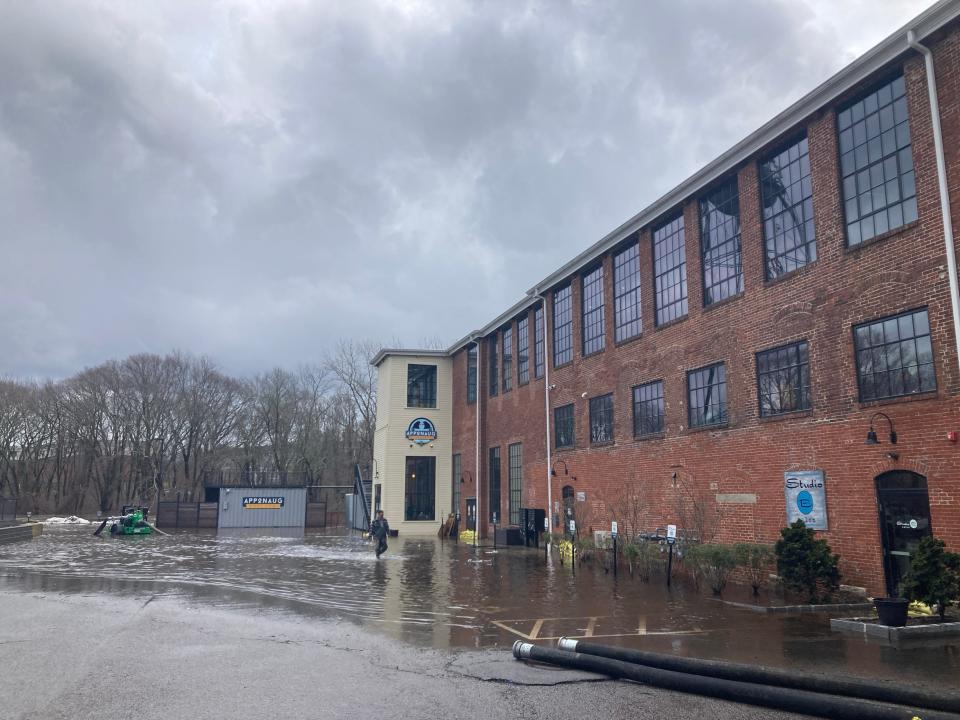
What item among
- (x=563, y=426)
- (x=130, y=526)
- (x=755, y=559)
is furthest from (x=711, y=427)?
(x=130, y=526)

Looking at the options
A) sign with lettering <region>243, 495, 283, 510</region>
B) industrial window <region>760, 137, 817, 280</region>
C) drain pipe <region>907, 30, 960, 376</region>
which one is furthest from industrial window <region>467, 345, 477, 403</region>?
drain pipe <region>907, 30, 960, 376</region>

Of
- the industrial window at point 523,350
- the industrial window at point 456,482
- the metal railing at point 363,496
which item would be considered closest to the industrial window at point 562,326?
the industrial window at point 523,350

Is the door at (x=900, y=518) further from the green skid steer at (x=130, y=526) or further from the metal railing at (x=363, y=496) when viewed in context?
the green skid steer at (x=130, y=526)

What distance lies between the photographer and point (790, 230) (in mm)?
16422

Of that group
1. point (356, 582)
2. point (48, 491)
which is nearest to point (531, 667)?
point (356, 582)

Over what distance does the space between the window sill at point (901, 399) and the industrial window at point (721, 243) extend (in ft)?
16.0

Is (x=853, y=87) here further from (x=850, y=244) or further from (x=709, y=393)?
(x=709, y=393)

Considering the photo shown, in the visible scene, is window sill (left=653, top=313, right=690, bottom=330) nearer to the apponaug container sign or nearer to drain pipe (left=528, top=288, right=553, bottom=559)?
the apponaug container sign

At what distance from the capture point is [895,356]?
13.4 m

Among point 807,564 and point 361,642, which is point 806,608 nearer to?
point 807,564

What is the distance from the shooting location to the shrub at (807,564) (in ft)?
43.7

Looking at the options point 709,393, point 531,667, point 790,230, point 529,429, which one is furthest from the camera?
point 529,429

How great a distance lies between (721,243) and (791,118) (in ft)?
11.8

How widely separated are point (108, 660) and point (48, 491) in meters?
68.3
